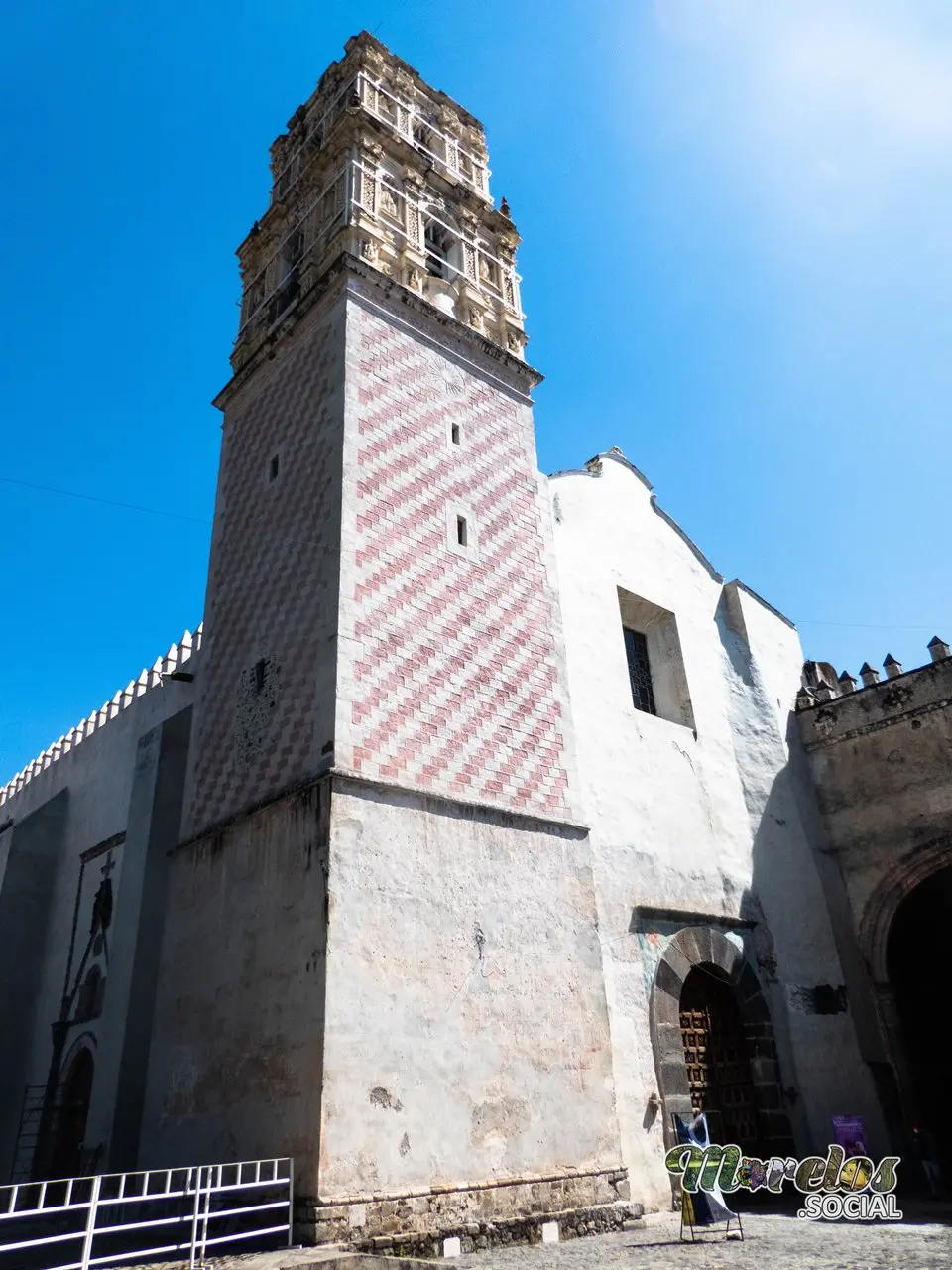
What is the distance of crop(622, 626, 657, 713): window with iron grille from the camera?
43.1 ft

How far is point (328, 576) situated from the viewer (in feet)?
29.9

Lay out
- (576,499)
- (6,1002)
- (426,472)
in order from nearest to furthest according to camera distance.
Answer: (426,472)
(6,1002)
(576,499)

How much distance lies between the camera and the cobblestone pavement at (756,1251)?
622cm

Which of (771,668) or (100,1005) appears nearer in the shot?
(100,1005)

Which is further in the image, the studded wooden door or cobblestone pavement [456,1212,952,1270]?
the studded wooden door

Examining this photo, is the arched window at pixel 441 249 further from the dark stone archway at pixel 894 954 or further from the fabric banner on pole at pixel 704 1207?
the fabric banner on pole at pixel 704 1207

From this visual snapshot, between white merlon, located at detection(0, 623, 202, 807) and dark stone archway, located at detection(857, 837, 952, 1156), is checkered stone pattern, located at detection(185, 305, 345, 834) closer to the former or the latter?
white merlon, located at detection(0, 623, 202, 807)

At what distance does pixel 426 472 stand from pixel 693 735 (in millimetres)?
5370

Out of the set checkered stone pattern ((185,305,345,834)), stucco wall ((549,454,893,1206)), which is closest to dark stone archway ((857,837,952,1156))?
stucco wall ((549,454,893,1206))

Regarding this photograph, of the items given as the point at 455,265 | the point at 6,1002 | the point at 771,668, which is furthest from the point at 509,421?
the point at 6,1002

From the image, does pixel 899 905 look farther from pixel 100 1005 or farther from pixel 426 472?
pixel 100 1005

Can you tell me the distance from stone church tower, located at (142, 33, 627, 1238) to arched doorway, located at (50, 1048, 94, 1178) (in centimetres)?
248

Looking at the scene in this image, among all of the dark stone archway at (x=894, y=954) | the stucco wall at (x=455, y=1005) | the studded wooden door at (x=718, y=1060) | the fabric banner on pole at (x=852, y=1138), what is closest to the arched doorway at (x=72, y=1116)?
the stucco wall at (x=455, y=1005)

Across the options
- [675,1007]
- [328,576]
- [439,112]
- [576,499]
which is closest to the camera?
[328,576]
